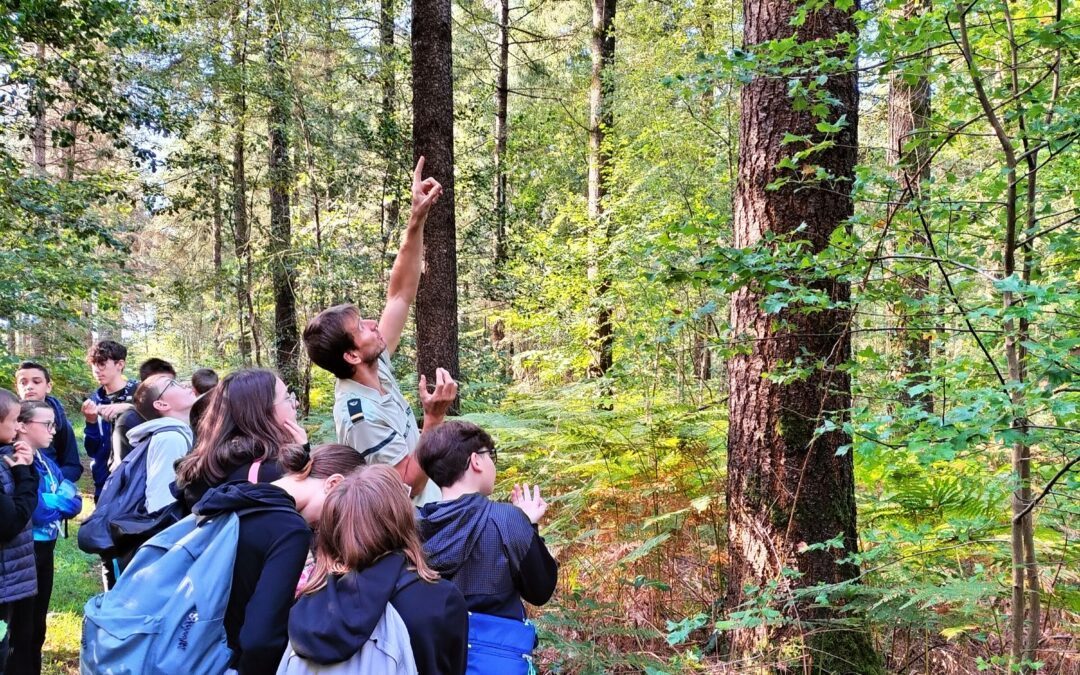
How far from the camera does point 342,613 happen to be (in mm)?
2070

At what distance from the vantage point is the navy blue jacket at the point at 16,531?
3.53 meters

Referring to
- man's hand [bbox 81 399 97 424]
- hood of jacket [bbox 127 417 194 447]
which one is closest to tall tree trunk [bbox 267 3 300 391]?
man's hand [bbox 81 399 97 424]

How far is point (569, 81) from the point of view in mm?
19047

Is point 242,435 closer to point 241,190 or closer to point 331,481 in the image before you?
point 331,481

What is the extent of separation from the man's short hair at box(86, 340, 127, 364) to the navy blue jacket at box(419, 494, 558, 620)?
4.04 meters

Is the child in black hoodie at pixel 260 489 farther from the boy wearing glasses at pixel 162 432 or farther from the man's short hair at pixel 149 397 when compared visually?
the man's short hair at pixel 149 397

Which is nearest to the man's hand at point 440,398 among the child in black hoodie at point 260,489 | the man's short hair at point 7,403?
the child in black hoodie at point 260,489

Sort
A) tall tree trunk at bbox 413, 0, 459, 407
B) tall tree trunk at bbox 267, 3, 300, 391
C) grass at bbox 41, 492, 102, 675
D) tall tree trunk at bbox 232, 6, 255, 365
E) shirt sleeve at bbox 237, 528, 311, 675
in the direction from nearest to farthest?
shirt sleeve at bbox 237, 528, 311, 675 < grass at bbox 41, 492, 102, 675 < tall tree trunk at bbox 413, 0, 459, 407 < tall tree trunk at bbox 267, 3, 300, 391 < tall tree trunk at bbox 232, 6, 255, 365

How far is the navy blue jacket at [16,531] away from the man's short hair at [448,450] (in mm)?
2413

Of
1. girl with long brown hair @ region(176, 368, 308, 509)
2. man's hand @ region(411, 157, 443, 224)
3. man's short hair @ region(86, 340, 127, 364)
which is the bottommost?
girl with long brown hair @ region(176, 368, 308, 509)

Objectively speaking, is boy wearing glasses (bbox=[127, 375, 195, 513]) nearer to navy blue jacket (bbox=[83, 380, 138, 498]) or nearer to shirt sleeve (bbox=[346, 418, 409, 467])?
shirt sleeve (bbox=[346, 418, 409, 467])

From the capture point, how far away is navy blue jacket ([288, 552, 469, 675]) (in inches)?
80.4

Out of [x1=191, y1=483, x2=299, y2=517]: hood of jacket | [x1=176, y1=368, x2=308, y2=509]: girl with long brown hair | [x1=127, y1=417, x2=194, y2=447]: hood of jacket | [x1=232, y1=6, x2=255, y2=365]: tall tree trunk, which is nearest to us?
[x1=191, y1=483, x2=299, y2=517]: hood of jacket

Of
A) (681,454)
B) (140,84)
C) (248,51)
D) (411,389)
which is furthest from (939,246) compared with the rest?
(248,51)
